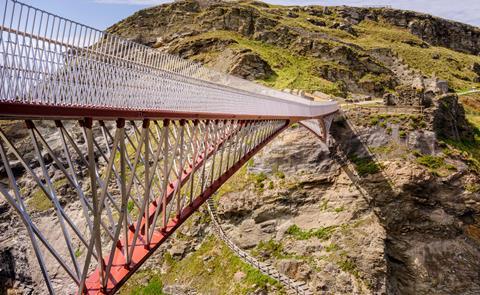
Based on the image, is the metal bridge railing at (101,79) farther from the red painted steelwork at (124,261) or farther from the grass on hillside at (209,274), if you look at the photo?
the grass on hillside at (209,274)

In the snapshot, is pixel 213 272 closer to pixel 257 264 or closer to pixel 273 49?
pixel 257 264

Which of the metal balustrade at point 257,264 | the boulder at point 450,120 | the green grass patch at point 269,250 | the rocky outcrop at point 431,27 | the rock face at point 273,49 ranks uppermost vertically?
the rocky outcrop at point 431,27

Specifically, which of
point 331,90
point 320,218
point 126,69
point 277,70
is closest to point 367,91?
point 331,90

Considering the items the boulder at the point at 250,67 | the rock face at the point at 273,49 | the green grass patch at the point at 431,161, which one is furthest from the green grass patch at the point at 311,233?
the boulder at the point at 250,67

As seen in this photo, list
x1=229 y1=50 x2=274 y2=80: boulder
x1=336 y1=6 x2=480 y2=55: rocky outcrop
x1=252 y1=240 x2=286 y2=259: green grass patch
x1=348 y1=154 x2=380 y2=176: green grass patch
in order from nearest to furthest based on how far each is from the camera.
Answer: x1=252 y1=240 x2=286 y2=259: green grass patch
x1=348 y1=154 x2=380 y2=176: green grass patch
x1=229 y1=50 x2=274 y2=80: boulder
x1=336 y1=6 x2=480 y2=55: rocky outcrop

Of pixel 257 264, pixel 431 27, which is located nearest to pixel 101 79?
pixel 257 264

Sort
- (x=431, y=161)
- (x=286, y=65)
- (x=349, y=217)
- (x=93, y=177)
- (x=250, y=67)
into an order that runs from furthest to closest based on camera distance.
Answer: (x=286, y=65), (x=250, y=67), (x=431, y=161), (x=349, y=217), (x=93, y=177)

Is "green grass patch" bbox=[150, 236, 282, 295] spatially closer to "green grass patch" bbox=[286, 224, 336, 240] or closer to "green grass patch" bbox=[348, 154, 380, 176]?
"green grass patch" bbox=[286, 224, 336, 240]

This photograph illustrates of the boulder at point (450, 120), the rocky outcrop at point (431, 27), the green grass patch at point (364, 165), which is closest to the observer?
the green grass patch at point (364, 165)

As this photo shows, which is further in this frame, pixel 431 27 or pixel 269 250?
pixel 431 27

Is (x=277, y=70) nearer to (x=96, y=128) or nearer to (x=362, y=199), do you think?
(x=96, y=128)

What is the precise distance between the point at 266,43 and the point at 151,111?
208 feet

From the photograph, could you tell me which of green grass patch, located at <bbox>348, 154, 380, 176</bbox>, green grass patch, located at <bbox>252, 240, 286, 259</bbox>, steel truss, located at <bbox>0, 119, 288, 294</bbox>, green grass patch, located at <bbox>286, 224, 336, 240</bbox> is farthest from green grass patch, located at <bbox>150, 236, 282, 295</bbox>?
green grass patch, located at <bbox>348, 154, 380, 176</bbox>

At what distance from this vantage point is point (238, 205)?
32344mm
